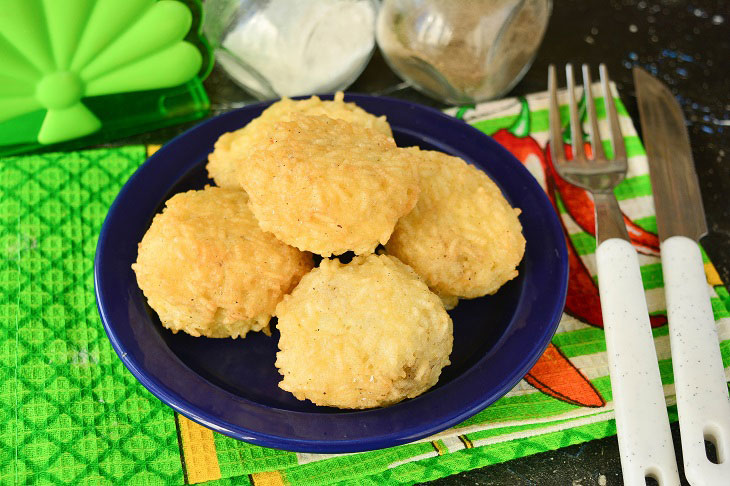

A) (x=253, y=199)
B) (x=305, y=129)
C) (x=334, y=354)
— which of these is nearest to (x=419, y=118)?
(x=305, y=129)

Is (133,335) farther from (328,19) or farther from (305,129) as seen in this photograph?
(328,19)

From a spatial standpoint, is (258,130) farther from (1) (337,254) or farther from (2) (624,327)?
(2) (624,327)

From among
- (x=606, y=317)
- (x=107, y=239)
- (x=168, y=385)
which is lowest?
(x=606, y=317)

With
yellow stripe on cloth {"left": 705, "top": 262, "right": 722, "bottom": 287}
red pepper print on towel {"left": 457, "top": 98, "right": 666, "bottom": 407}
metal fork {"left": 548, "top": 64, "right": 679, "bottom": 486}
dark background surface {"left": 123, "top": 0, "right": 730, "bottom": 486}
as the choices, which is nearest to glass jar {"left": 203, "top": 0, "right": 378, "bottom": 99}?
dark background surface {"left": 123, "top": 0, "right": 730, "bottom": 486}

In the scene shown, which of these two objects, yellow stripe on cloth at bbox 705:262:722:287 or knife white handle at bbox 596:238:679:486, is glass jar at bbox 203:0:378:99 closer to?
knife white handle at bbox 596:238:679:486

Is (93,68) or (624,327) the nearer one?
(624,327)

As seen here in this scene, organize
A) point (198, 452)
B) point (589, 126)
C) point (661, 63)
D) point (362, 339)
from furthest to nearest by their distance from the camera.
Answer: point (661, 63)
point (589, 126)
point (198, 452)
point (362, 339)

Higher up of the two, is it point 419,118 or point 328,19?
point 328,19

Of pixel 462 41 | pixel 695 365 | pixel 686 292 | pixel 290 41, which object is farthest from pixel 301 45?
pixel 695 365
